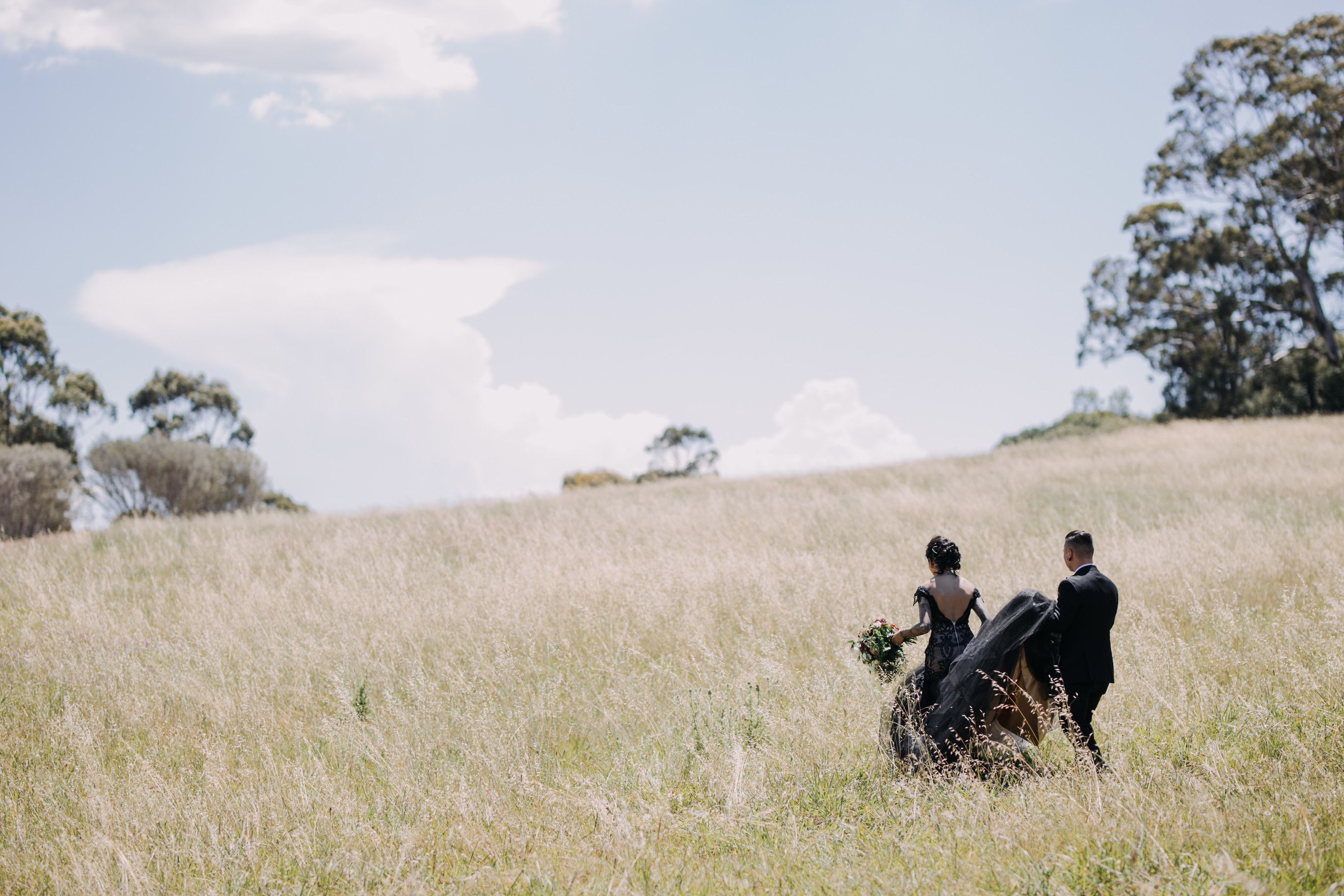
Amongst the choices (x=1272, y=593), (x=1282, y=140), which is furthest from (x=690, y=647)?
(x=1282, y=140)

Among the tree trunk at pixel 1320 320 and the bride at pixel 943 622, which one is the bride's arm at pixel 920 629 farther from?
the tree trunk at pixel 1320 320

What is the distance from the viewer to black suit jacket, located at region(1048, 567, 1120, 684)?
401 cm

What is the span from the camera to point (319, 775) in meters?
4.86

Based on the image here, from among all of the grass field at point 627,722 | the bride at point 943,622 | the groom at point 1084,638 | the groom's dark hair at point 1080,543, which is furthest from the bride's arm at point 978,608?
the grass field at point 627,722

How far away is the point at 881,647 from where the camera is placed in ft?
15.2

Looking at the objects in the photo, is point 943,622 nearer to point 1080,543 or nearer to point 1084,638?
point 1084,638

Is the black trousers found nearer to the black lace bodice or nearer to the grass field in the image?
the grass field

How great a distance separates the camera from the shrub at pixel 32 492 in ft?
60.7

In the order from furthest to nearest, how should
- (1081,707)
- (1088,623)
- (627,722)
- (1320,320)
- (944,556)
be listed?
1. (1320,320)
2. (627,722)
3. (944,556)
4. (1081,707)
5. (1088,623)

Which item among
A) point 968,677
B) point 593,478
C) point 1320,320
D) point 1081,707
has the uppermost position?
point 1320,320

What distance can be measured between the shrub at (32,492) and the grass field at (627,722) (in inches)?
362

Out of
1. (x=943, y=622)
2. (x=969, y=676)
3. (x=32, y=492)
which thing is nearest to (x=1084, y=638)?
(x=969, y=676)

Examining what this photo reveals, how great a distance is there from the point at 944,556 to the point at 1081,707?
1061 mm

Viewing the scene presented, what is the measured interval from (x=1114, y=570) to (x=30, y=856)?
9.60 m
